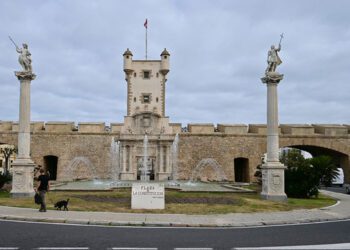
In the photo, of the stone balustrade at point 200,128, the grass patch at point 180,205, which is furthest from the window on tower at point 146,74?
the grass patch at point 180,205

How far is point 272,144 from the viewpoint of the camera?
18.4 meters

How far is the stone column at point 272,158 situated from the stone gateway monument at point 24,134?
10669mm

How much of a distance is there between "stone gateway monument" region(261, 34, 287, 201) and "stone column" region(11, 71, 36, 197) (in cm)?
1067

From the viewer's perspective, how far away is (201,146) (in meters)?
38.5

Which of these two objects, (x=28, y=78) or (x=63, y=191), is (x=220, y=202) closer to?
(x=63, y=191)

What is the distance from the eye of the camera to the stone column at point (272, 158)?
17734mm

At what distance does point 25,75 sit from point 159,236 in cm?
1249

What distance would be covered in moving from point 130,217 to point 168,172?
2596cm

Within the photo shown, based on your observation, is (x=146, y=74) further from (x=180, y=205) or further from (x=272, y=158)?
(x=180, y=205)

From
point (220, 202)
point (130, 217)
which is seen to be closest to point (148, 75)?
point (220, 202)

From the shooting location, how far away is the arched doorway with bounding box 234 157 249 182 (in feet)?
129

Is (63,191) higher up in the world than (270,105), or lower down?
lower down

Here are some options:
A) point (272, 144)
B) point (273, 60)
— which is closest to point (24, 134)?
point (272, 144)

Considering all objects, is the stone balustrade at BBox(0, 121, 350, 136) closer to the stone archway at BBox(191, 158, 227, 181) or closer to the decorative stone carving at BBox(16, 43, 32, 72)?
the stone archway at BBox(191, 158, 227, 181)
